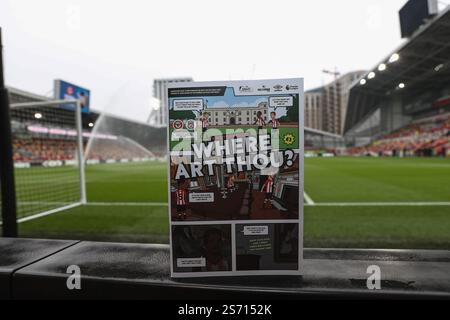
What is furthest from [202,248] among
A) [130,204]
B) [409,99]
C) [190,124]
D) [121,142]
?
[409,99]

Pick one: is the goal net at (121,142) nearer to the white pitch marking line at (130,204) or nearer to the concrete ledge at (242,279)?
the white pitch marking line at (130,204)

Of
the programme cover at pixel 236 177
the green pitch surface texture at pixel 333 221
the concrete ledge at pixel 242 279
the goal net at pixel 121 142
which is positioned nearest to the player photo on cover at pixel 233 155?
the programme cover at pixel 236 177

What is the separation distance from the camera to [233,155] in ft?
6.51

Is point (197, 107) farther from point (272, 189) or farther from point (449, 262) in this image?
point (449, 262)

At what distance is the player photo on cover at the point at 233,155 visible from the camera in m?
1.94

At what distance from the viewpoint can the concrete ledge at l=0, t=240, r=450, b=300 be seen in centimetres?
190

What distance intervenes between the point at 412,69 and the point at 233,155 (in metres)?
39.8

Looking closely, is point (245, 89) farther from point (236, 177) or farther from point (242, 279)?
point (242, 279)

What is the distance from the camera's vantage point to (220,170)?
200 cm

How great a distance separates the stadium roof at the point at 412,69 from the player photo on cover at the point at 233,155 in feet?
85.3

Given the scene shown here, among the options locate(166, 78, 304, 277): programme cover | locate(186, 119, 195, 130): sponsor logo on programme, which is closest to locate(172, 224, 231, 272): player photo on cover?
locate(166, 78, 304, 277): programme cover

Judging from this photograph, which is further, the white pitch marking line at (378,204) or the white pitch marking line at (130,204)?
the white pitch marking line at (130,204)

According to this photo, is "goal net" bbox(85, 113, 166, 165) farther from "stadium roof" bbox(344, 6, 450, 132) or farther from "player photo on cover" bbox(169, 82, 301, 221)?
"player photo on cover" bbox(169, 82, 301, 221)
